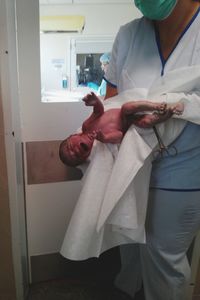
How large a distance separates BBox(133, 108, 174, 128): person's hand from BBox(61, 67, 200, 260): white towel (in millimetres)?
23

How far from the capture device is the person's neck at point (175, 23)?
681mm

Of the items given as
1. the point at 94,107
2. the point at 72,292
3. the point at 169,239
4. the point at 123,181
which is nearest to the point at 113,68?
the point at 94,107

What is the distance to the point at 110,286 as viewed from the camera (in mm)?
1257

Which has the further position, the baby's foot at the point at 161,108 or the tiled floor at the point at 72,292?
the tiled floor at the point at 72,292

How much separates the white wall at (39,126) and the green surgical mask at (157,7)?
43 cm

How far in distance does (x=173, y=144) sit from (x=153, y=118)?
0.12 meters

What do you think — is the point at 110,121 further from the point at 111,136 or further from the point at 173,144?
the point at 173,144

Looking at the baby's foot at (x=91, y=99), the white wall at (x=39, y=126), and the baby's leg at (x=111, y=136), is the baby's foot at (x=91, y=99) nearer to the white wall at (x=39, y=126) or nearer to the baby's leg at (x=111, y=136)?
the baby's leg at (x=111, y=136)

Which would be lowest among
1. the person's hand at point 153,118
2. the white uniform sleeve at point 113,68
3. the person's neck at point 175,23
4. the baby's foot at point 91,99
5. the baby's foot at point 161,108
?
the person's hand at point 153,118

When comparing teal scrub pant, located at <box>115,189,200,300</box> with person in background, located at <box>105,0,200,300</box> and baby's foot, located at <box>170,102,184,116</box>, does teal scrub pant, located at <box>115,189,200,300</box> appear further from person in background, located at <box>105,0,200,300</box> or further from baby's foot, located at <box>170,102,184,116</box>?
baby's foot, located at <box>170,102,184,116</box>

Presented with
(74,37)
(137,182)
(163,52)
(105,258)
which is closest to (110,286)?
(105,258)

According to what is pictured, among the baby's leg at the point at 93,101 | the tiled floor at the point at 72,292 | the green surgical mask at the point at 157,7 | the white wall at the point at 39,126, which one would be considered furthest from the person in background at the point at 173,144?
the tiled floor at the point at 72,292

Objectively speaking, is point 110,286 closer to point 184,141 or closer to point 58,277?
point 58,277

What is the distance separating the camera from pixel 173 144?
0.72 meters
